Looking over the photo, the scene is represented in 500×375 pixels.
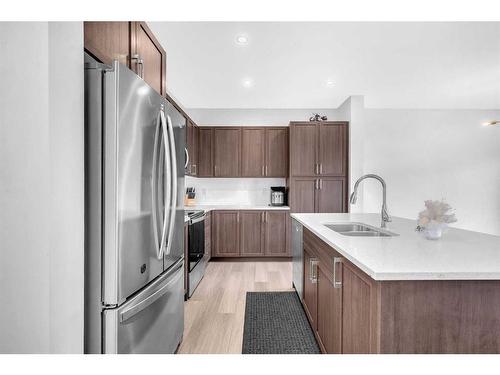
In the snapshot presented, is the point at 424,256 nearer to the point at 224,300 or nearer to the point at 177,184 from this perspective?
the point at 177,184

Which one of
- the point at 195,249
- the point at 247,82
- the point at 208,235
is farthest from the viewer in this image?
the point at 208,235

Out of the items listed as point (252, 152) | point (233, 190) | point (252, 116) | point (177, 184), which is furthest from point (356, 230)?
point (252, 116)

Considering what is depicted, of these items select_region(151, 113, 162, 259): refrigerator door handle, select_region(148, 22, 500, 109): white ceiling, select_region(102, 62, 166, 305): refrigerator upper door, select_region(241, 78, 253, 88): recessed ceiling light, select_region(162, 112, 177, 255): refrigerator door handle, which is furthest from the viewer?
select_region(241, 78, 253, 88): recessed ceiling light

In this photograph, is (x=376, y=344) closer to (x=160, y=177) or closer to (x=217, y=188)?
(x=160, y=177)

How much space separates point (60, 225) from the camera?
96 centimetres

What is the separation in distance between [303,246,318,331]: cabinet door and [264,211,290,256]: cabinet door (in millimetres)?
1931

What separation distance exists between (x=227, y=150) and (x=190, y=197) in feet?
3.35

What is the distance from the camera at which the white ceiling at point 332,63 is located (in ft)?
8.48

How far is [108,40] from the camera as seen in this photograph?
53.4 inches

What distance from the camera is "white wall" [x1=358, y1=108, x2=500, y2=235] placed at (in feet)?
16.6

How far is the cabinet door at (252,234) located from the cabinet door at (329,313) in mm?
2534

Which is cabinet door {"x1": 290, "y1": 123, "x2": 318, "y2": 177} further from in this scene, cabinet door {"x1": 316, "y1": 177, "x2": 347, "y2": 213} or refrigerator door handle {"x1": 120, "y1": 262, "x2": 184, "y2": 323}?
refrigerator door handle {"x1": 120, "y1": 262, "x2": 184, "y2": 323}

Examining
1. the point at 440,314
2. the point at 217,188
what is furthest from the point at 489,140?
the point at 440,314

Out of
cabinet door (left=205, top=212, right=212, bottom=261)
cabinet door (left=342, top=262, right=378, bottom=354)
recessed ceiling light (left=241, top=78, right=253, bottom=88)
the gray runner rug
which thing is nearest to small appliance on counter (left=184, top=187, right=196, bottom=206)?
cabinet door (left=205, top=212, right=212, bottom=261)
